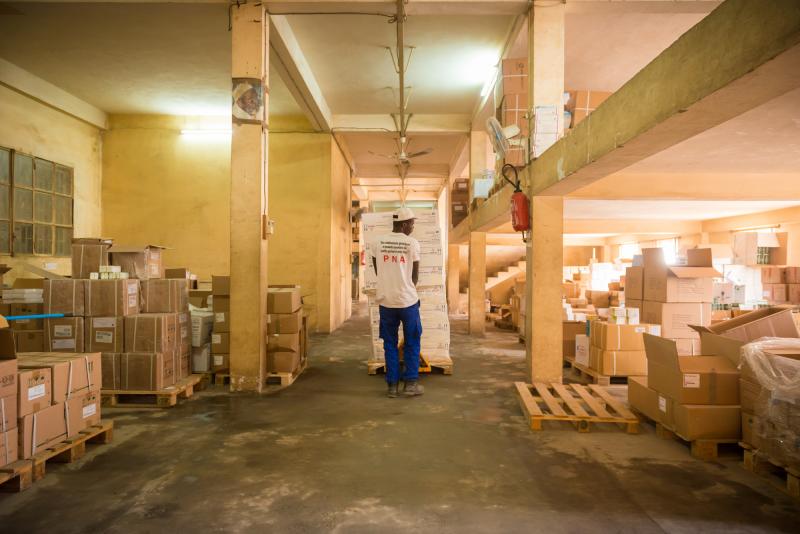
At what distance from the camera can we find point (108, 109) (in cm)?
898

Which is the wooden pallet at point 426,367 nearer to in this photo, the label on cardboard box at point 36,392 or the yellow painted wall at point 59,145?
the label on cardboard box at point 36,392

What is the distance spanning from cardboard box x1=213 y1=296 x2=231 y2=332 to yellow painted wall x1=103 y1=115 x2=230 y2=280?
4.26 metres

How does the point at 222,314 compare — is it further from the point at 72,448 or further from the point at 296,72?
the point at 296,72

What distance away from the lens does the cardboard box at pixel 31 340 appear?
4.50m

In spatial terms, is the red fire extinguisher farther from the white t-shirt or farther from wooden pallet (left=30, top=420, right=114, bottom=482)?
wooden pallet (left=30, top=420, right=114, bottom=482)

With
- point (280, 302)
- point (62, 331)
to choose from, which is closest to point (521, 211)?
point (280, 302)

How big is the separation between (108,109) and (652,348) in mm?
10050

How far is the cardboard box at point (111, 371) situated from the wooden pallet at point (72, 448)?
106 centimetres

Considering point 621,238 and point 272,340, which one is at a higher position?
point 621,238

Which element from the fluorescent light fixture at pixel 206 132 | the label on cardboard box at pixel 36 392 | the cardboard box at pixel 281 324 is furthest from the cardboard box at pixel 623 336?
the fluorescent light fixture at pixel 206 132

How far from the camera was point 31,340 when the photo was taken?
14.8ft

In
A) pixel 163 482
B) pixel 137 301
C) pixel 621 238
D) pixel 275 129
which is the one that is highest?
pixel 275 129

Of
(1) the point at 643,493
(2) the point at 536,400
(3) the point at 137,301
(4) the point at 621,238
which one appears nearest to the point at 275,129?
(3) the point at 137,301

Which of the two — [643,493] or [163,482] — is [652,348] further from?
[163,482]
